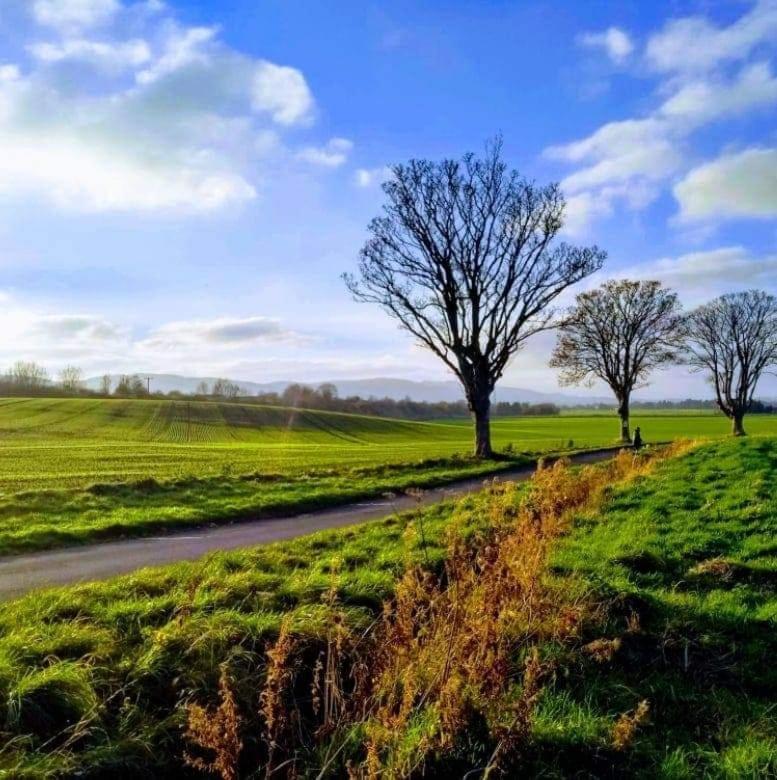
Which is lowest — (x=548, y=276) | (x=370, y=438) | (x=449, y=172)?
(x=370, y=438)

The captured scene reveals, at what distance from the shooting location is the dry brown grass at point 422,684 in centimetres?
382

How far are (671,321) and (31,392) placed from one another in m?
110

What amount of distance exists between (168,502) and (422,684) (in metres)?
12.5

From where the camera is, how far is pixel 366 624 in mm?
5887

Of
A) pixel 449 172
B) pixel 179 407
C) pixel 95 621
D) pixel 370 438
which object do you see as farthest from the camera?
pixel 179 407

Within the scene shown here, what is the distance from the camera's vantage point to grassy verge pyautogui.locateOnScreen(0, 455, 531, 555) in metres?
12.1

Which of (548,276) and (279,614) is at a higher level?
(548,276)

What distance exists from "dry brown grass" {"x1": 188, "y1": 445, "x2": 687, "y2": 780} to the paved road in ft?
4.28

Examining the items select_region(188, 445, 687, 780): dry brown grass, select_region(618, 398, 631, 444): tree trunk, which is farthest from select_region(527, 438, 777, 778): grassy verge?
select_region(618, 398, 631, 444): tree trunk

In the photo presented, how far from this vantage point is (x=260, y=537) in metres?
12.0

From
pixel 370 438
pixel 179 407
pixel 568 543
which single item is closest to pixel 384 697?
pixel 568 543

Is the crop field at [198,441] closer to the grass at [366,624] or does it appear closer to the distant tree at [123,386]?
the grass at [366,624]

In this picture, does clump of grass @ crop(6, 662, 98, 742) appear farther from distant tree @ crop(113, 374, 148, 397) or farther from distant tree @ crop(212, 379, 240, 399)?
distant tree @ crop(212, 379, 240, 399)

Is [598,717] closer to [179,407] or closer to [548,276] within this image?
[548,276]
